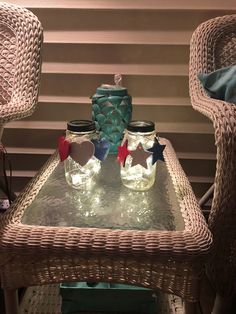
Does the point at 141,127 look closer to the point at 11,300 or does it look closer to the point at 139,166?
the point at 139,166

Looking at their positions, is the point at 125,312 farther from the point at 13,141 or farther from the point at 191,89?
the point at 13,141

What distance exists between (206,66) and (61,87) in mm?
632

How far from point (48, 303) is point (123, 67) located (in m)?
0.99

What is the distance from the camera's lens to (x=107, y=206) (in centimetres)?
106

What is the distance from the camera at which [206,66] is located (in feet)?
4.95

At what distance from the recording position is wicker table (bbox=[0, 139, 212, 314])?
2.91ft

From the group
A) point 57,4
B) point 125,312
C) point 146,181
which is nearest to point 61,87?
point 57,4

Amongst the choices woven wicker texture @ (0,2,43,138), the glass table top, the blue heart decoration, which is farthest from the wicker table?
woven wicker texture @ (0,2,43,138)

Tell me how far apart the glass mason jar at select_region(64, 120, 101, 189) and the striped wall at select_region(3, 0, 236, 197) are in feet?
1.94

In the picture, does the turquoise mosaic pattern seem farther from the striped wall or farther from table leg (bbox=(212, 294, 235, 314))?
table leg (bbox=(212, 294, 235, 314))

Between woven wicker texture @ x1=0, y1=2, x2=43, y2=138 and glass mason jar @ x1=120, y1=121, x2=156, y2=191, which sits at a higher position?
woven wicker texture @ x1=0, y1=2, x2=43, y2=138

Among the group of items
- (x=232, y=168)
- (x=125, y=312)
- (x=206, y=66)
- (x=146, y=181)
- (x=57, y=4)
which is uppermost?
(x=57, y=4)

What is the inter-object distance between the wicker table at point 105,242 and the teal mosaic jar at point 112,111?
371 mm

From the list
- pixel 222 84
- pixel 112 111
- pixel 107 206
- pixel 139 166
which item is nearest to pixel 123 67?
pixel 112 111
